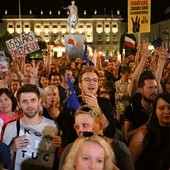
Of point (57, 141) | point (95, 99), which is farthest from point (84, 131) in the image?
point (95, 99)

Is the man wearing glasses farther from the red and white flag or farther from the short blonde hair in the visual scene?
the red and white flag

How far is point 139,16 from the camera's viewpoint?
34.8 feet

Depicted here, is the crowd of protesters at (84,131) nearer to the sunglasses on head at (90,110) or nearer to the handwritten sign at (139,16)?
the sunglasses on head at (90,110)

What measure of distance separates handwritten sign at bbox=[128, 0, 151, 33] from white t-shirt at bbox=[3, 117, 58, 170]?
6.37 metres

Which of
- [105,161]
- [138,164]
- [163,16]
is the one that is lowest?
[138,164]

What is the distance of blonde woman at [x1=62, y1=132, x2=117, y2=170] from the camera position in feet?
10.0

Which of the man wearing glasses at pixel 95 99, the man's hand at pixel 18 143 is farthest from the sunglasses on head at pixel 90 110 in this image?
the man's hand at pixel 18 143

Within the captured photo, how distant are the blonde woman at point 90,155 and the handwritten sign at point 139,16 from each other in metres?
7.55

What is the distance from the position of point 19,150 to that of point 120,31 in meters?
101

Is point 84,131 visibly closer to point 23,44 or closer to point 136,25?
point 136,25

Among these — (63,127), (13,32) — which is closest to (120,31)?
(13,32)

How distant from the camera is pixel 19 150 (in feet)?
14.3

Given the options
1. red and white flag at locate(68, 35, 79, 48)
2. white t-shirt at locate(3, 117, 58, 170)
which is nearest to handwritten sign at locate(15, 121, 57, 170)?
white t-shirt at locate(3, 117, 58, 170)

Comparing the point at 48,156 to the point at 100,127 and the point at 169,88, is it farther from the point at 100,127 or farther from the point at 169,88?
the point at 169,88
